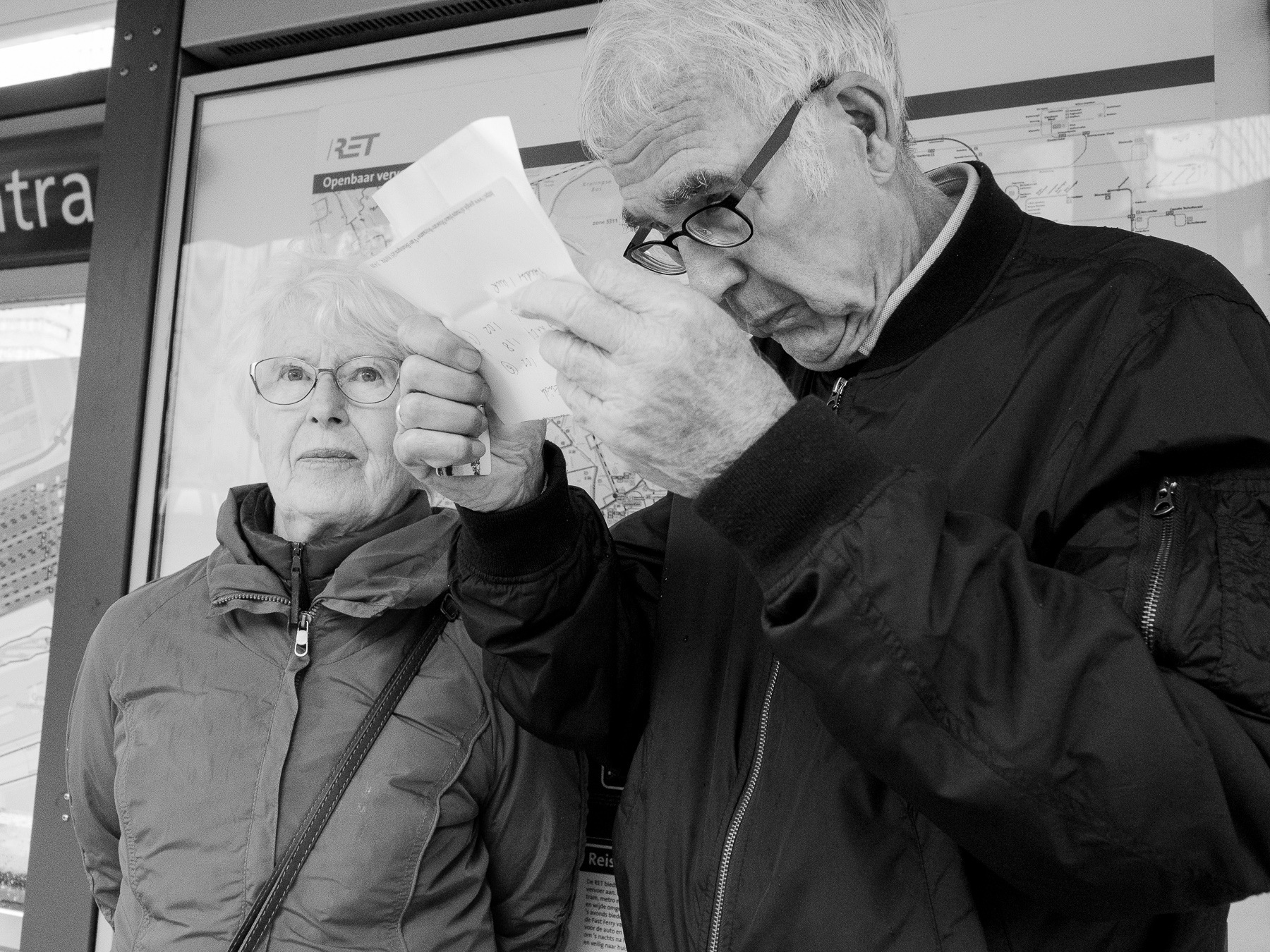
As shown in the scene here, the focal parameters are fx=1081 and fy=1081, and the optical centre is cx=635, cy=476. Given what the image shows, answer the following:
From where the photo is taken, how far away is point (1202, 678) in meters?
0.94

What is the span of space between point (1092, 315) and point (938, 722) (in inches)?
19.4

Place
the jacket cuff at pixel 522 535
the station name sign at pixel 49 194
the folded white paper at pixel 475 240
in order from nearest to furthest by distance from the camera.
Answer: the folded white paper at pixel 475 240 < the jacket cuff at pixel 522 535 < the station name sign at pixel 49 194

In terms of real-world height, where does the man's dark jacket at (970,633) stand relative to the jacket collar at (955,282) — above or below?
below

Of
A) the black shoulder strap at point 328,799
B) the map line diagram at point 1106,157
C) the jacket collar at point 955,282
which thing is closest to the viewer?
the jacket collar at point 955,282

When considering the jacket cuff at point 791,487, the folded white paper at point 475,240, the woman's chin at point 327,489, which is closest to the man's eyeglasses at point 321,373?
the woman's chin at point 327,489

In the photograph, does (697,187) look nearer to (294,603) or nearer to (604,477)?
(294,603)

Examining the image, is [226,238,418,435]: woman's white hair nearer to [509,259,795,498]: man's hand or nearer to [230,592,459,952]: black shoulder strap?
[230,592,459,952]: black shoulder strap

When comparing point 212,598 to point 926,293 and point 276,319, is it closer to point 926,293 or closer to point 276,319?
point 276,319

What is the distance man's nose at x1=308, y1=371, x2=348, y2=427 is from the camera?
1.92m

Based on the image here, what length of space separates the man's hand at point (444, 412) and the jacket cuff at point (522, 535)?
3 centimetres

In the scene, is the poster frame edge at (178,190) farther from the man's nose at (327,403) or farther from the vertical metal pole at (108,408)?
→ the man's nose at (327,403)

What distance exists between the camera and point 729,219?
1.29 m

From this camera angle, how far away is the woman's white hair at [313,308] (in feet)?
6.38

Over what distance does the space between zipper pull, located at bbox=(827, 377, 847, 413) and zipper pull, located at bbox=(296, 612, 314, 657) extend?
3.19ft
